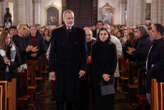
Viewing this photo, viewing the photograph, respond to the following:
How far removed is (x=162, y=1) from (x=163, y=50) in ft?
28.9

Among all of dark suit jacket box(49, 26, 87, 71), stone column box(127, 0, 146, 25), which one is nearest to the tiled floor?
dark suit jacket box(49, 26, 87, 71)

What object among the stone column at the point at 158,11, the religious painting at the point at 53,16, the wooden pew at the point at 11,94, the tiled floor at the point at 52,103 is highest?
the religious painting at the point at 53,16

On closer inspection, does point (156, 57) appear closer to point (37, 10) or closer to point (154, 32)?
point (154, 32)

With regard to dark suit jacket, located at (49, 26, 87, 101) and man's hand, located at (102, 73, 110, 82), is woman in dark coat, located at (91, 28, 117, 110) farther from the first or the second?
dark suit jacket, located at (49, 26, 87, 101)

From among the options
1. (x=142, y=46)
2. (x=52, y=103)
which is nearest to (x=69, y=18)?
(x=142, y=46)

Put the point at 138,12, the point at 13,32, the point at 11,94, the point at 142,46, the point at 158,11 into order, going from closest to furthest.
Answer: the point at 11,94
the point at 142,46
the point at 13,32
the point at 158,11
the point at 138,12

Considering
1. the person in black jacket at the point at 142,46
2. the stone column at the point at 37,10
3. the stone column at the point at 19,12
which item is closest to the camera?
the person in black jacket at the point at 142,46

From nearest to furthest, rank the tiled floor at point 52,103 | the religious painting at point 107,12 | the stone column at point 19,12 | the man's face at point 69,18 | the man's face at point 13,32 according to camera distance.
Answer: the man's face at point 69,18 < the tiled floor at point 52,103 < the man's face at point 13,32 < the stone column at point 19,12 < the religious painting at point 107,12

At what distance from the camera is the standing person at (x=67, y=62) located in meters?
5.32

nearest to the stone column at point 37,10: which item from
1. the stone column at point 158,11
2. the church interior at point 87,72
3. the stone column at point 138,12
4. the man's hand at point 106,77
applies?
the church interior at point 87,72

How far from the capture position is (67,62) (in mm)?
5312

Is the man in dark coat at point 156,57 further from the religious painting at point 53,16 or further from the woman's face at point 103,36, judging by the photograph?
the religious painting at point 53,16

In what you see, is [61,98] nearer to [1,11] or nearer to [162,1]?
[162,1]

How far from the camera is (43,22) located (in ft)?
108
